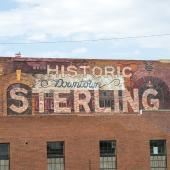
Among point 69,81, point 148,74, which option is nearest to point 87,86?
point 69,81

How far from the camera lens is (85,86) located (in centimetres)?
4316

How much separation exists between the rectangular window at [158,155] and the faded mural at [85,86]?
2.67m

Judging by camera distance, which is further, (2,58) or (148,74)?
(148,74)

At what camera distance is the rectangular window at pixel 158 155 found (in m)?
43.2

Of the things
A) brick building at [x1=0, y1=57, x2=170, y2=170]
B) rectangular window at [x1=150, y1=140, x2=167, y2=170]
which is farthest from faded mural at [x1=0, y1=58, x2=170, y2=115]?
rectangular window at [x1=150, y1=140, x2=167, y2=170]

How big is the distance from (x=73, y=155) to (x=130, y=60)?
8220 millimetres

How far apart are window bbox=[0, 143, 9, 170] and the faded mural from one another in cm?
233

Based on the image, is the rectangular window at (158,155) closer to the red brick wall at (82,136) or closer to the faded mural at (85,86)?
the red brick wall at (82,136)

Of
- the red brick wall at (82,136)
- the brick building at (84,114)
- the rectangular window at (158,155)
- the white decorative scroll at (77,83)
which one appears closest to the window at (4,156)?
the brick building at (84,114)

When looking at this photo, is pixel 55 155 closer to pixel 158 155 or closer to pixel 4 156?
pixel 4 156

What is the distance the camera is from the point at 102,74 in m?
43.6

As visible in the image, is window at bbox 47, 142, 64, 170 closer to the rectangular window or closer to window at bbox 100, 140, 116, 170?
window at bbox 100, 140, 116, 170

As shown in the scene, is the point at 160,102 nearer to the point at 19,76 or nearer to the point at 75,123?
the point at 75,123

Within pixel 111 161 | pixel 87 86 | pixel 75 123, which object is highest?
pixel 87 86
